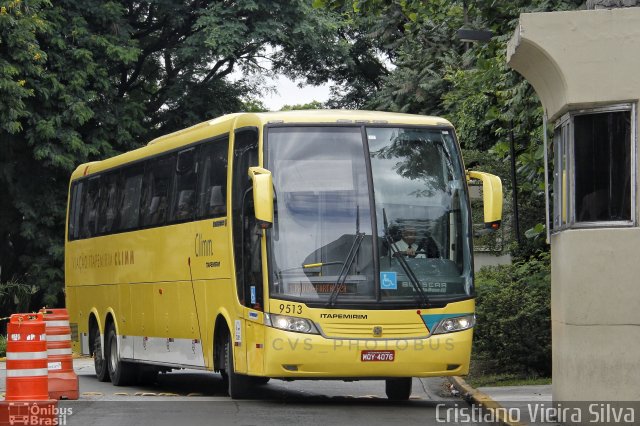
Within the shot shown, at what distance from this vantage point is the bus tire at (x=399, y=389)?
58.0ft

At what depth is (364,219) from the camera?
15992 millimetres

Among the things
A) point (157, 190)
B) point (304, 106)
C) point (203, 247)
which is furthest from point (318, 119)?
point (304, 106)

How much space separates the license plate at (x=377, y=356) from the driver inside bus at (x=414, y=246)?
122cm

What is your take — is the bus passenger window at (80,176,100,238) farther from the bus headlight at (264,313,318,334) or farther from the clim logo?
the bus headlight at (264,313,318,334)

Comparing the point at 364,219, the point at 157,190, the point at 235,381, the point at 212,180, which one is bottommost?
the point at 235,381

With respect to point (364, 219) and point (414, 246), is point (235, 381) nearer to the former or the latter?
point (364, 219)

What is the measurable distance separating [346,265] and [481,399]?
2.34 m

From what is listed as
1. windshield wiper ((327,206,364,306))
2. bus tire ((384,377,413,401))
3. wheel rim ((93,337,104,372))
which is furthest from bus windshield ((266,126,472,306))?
wheel rim ((93,337,104,372))

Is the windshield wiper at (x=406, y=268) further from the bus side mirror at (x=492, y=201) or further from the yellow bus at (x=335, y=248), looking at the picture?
the bus side mirror at (x=492, y=201)

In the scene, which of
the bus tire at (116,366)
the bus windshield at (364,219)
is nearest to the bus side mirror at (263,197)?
the bus windshield at (364,219)

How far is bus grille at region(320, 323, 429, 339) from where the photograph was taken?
15625 mm

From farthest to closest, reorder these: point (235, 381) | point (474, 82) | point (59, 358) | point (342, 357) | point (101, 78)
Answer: point (101, 78) < point (474, 82) < point (59, 358) < point (235, 381) < point (342, 357)

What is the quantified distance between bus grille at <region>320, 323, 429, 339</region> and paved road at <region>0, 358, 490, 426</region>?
0.90m

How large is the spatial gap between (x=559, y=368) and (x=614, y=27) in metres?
3.36
